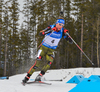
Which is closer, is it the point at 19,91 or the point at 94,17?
the point at 19,91

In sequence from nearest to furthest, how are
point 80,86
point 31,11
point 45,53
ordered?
point 80,86
point 45,53
point 31,11

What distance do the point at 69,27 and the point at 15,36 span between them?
10634 mm

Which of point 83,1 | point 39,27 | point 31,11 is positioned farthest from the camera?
point 31,11

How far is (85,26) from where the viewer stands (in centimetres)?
3002

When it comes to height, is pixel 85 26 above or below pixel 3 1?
below

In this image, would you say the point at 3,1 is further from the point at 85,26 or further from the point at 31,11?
the point at 85,26

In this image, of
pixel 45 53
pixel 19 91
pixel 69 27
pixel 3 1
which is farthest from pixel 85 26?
pixel 19 91

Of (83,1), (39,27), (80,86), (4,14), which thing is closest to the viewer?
(80,86)

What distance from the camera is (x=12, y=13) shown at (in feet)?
101

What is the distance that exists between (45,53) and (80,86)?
1.86m

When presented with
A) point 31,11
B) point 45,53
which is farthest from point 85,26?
point 45,53

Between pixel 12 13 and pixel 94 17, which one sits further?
pixel 12 13

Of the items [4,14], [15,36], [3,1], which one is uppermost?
[3,1]

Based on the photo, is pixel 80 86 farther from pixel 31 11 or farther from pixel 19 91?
pixel 31 11
